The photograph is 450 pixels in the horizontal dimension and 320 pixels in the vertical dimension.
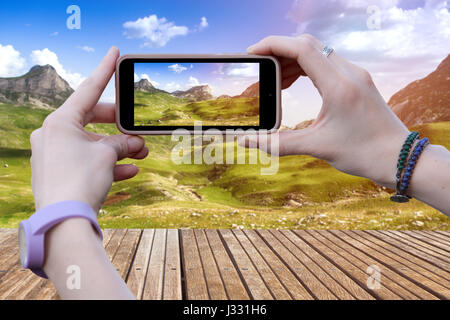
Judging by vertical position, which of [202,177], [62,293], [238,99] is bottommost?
[202,177]

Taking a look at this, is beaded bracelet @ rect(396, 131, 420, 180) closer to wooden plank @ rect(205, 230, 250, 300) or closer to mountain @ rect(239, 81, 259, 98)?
mountain @ rect(239, 81, 259, 98)

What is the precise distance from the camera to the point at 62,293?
65cm

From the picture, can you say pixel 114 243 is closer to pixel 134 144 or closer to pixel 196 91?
pixel 196 91

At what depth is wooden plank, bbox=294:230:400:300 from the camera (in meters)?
2.14

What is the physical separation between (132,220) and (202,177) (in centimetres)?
114

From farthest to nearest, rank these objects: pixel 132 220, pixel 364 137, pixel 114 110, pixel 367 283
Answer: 1. pixel 132 220
2. pixel 367 283
3. pixel 114 110
4. pixel 364 137

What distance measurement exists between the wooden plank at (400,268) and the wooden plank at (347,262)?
156 mm

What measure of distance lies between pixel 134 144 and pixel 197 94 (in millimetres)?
677

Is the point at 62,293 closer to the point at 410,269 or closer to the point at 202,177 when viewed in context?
the point at 410,269

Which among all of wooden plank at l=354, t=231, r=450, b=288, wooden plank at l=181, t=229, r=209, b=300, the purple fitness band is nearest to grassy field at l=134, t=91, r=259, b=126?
the purple fitness band

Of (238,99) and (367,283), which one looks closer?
(238,99)

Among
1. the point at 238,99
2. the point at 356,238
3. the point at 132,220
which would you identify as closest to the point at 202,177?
the point at 132,220

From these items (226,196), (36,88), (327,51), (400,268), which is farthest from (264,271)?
(36,88)

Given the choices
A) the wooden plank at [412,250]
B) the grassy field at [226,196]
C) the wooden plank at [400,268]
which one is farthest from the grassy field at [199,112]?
the grassy field at [226,196]
